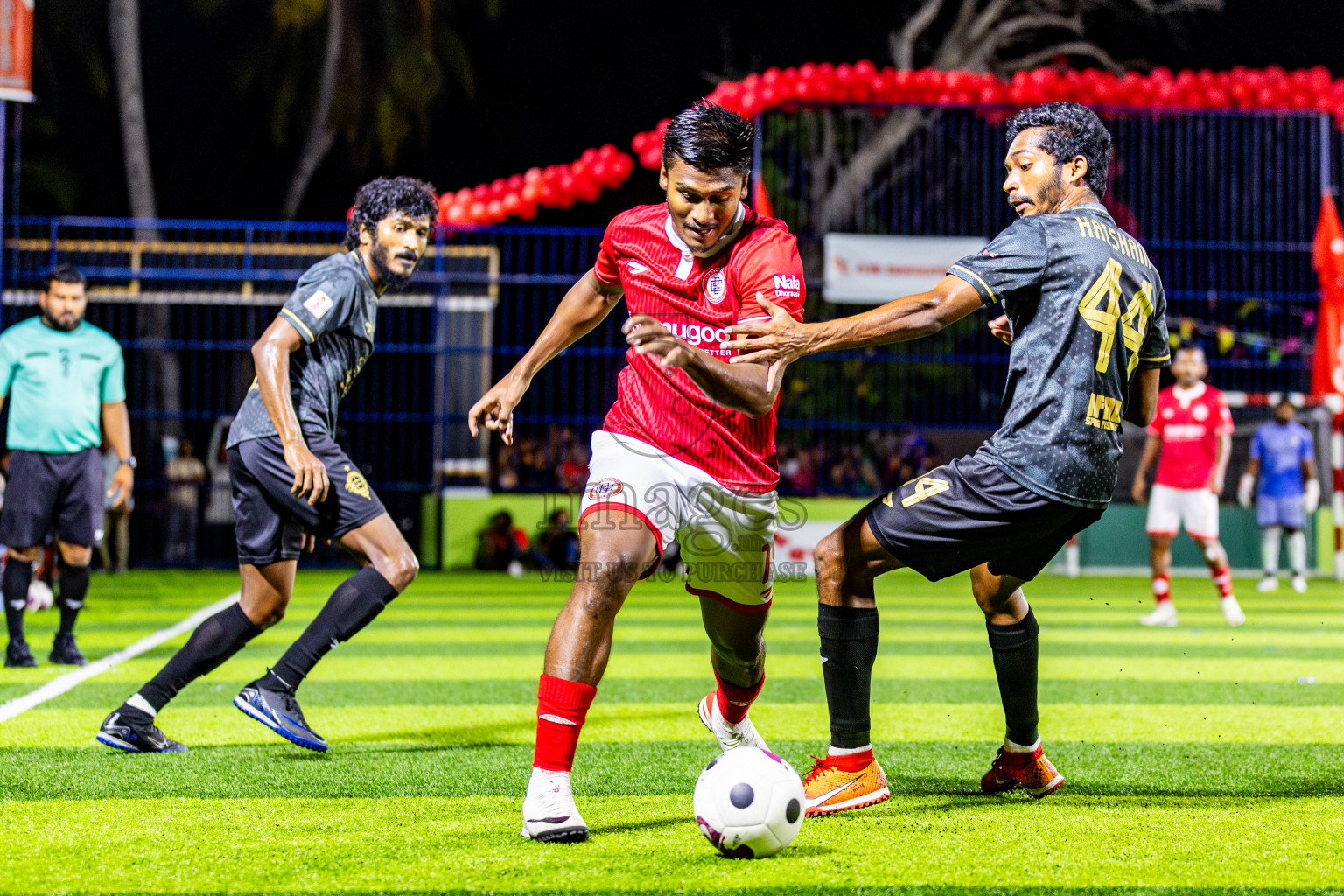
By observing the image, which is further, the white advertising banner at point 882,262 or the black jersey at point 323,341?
the white advertising banner at point 882,262

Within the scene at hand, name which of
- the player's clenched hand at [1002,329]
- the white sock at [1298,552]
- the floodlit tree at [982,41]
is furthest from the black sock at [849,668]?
the floodlit tree at [982,41]

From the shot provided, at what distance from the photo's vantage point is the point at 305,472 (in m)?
4.89

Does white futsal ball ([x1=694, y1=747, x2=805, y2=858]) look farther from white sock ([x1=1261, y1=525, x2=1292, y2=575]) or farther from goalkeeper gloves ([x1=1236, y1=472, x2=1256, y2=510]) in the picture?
goalkeeper gloves ([x1=1236, y1=472, x2=1256, y2=510])

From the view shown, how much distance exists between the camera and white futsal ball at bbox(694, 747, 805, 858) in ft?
11.6

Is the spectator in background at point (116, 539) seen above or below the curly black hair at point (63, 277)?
below

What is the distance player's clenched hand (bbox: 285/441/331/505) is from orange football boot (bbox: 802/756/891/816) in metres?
2.07

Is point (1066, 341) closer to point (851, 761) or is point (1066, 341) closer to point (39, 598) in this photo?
point (851, 761)

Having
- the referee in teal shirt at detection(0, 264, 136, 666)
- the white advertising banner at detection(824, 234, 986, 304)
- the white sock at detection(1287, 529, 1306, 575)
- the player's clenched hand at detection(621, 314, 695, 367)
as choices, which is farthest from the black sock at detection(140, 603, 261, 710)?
the white sock at detection(1287, 529, 1306, 575)

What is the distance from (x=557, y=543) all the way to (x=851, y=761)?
12559 millimetres

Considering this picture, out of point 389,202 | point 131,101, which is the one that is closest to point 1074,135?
point 389,202

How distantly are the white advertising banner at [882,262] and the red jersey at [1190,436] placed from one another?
4662mm

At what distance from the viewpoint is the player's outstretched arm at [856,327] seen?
358 cm

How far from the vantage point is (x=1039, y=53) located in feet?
85.0

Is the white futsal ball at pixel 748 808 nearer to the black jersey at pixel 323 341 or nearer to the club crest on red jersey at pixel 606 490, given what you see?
the club crest on red jersey at pixel 606 490
